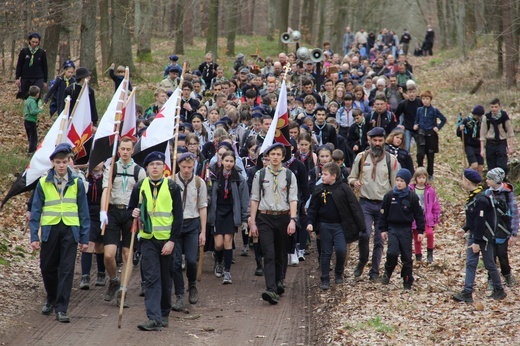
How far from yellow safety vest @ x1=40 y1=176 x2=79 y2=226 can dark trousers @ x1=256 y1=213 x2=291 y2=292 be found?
2.69 m

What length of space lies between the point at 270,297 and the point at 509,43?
19.9 meters

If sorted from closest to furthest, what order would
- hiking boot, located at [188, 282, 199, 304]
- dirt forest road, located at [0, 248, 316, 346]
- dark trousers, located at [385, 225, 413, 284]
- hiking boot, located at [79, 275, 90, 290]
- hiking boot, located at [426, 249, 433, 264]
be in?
dirt forest road, located at [0, 248, 316, 346] → hiking boot, located at [188, 282, 199, 304] → dark trousers, located at [385, 225, 413, 284] → hiking boot, located at [79, 275, 90, 290] → hiking boot, located at [426, 249, 433, 264]

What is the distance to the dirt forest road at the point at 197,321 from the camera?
961 cm

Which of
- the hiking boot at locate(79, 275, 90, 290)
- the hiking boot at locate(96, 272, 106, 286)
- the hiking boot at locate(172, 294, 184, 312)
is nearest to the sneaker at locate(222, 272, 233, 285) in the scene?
the hiking boot at locate(172, 294, 184, 312)

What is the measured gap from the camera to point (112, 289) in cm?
1145

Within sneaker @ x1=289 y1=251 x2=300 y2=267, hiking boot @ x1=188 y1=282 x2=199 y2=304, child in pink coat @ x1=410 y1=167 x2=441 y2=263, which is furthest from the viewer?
sneaker @ x1=289 y1=251 x2=300 y2=267

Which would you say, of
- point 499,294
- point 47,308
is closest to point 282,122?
point 499,294

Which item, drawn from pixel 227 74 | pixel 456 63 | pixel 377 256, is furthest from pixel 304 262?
pixel 456 63

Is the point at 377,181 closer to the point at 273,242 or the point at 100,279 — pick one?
the point at 273,242

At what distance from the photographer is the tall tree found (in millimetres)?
A: 27875

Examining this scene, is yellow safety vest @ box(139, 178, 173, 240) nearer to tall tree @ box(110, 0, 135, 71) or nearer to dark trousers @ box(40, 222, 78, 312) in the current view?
dark trousers @ box(40, 222, 78, 312)

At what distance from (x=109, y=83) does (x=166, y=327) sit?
21097mm

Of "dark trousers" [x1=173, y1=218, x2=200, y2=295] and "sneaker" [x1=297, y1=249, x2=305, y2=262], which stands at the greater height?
"dark trousers" [x1=173, y1=218, x2=200, y2=295]

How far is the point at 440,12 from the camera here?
5522 centimetres
